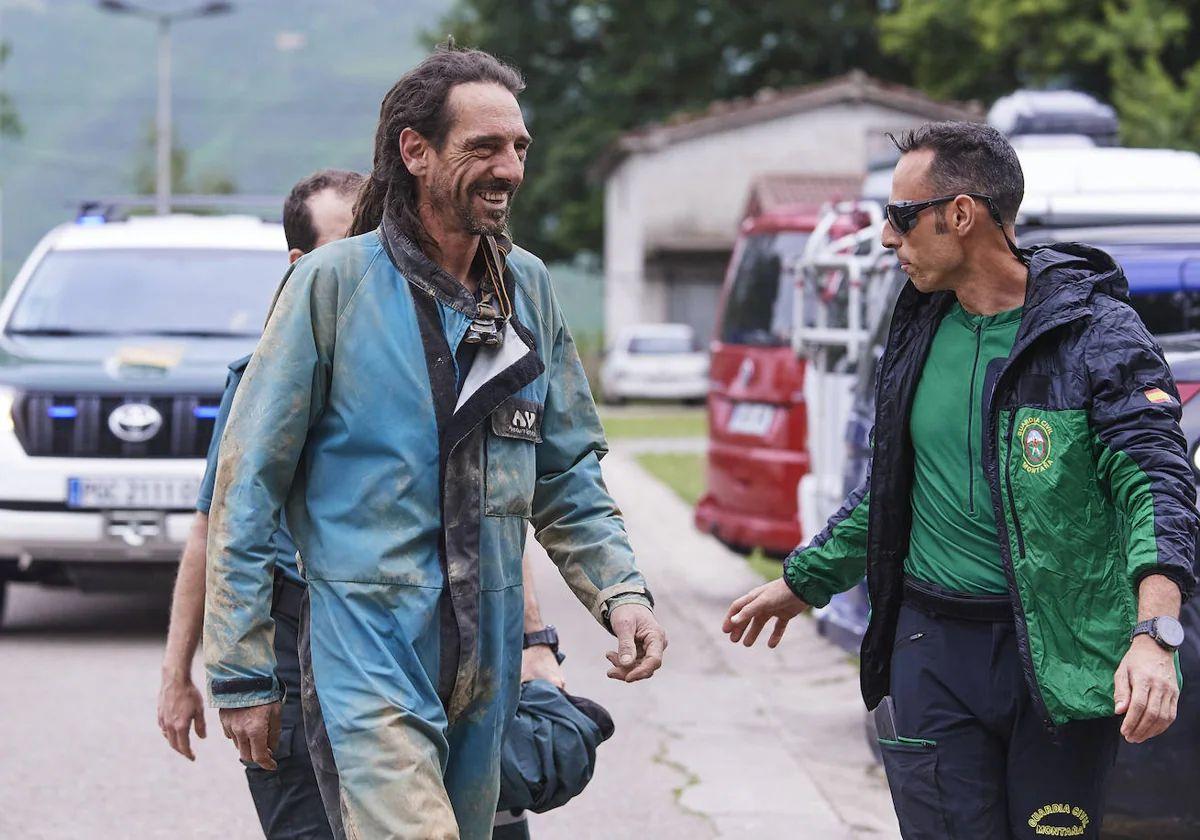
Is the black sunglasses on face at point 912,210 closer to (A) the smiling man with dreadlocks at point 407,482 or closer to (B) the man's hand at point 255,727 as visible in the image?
(A) the smiling man with dreadlocks at point 407,482

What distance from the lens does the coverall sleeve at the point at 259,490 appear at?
3.44 m

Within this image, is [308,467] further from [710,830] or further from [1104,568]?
[710,830]

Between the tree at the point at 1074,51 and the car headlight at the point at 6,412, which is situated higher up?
the tree at the point at 1074,51

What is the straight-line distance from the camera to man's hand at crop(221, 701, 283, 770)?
346 centimetres

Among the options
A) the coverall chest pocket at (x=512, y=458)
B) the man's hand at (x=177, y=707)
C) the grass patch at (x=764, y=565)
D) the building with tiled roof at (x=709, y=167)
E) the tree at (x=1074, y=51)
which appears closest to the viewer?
the coverall chest pocket at (x=512, y=458)

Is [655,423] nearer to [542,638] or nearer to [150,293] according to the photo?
[150,293]

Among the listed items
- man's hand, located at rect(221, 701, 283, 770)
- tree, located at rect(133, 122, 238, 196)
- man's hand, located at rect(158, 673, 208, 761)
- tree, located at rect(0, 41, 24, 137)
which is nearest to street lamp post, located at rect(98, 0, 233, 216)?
tree, located at rect(0, 41, 24, 137)

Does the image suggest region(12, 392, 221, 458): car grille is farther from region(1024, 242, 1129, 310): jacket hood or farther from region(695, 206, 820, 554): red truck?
region(1024, 242, 1129, 310): jacket hood

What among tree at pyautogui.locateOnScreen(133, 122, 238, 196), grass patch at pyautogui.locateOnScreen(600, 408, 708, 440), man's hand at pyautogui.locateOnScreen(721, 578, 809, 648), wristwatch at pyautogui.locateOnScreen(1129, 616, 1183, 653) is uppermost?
wristwatch at pyautogui.locateOnScreen(1129, 616, 1183, 653)

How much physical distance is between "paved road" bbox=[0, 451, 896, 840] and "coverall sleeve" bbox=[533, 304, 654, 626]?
8.53 feet

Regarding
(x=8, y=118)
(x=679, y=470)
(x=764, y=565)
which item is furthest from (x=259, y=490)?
(x=8, y=118)

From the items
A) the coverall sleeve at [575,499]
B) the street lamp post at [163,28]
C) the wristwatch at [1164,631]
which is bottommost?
the wristwatch at [1164,631]

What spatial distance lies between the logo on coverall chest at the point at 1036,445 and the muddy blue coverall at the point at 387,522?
90 centimetres

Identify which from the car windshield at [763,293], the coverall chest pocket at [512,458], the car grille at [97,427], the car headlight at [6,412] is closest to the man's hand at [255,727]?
the coverall chest pocket at [512,458]
